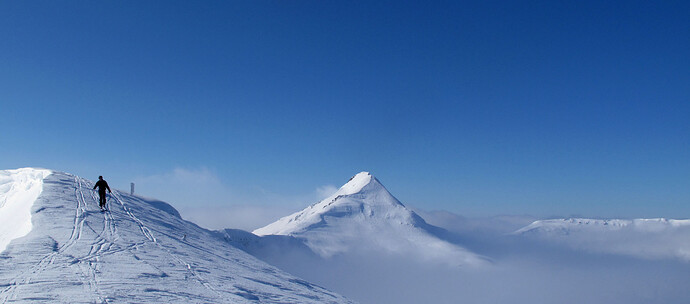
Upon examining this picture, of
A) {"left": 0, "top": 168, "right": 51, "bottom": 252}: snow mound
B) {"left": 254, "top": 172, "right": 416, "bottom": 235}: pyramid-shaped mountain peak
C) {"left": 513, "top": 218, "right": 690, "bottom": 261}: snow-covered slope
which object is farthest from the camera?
{"left": 513, "top": 218, "right": 690, "bottom": 261}: snow-covered slope

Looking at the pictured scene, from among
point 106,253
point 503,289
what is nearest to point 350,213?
point 503,289

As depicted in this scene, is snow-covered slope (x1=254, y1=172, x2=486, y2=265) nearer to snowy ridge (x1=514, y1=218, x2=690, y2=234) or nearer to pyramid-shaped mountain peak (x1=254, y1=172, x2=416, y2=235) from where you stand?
pyramid-shaped mountain peak (x1=254, y1=172, x2=416, y2=235)

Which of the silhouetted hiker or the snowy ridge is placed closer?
the silhouetted hiker

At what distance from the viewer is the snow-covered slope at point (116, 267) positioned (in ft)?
25.1

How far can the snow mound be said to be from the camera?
43.3 feet

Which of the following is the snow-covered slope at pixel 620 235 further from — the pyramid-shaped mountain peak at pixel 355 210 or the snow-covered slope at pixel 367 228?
the pyramid-shaped mountain peak at pixel 355 210

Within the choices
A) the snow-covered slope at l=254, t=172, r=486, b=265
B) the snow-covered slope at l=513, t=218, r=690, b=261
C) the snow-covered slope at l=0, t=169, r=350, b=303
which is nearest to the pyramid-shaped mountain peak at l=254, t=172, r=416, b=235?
the snow-covered slope at l=254, t=172, r=486, b=265

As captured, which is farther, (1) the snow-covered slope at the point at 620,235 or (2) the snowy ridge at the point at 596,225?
(2) the snowy ridge at the point at 596,225

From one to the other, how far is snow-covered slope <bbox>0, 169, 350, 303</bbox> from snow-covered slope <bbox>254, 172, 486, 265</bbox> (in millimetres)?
57838

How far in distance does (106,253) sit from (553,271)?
11241 cm

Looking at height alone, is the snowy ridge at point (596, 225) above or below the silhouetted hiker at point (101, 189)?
below

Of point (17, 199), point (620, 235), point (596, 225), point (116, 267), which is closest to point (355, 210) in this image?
point (17, 199)

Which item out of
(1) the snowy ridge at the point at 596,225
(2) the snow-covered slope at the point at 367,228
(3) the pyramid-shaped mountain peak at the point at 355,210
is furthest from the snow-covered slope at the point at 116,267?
(1) the snowy ridge at the point at 596,225

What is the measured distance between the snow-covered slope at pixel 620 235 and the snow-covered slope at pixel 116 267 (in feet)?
419
